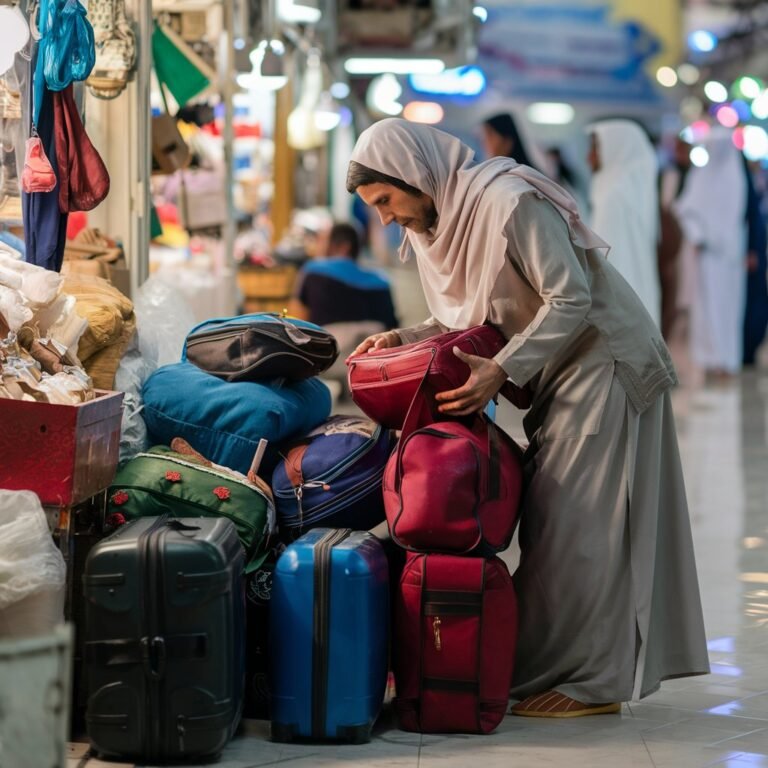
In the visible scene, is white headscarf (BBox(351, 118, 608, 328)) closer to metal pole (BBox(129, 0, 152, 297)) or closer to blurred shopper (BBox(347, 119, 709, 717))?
blurred shopper (BBox(347, 119, 709, 717))

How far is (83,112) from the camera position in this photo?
5062 millimetres

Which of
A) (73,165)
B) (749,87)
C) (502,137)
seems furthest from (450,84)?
(73,165)

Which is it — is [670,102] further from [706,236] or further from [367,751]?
[367,751]

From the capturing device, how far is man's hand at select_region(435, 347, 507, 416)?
3.75m

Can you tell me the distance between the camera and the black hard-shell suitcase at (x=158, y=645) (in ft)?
11.0

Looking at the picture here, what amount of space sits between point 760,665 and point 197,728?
6.33 feet

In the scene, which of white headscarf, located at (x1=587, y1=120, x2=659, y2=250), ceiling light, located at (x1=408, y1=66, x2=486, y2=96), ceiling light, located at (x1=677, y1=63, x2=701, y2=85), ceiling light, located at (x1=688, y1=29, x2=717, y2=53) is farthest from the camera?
ceiling light, located at (x1=677, y1=63, x2=701, y2=85)

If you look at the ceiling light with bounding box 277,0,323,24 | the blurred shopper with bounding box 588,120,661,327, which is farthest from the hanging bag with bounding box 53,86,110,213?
the blurred shopper with bounding box 588,120,661,327

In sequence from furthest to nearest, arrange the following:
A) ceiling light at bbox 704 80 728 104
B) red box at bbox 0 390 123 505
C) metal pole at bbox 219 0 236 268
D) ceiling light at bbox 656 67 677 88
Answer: ceiling light at bbox 656 67 677 88 → ceiling light at bbox 704 80 728 104 → metal pole at bbox 219 0 236 268 → red box at bbox 0 390 123 505

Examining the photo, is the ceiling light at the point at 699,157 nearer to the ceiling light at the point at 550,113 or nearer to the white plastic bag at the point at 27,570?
the ceiling light at the point at 550,113

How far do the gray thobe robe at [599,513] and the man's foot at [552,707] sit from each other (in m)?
0.03

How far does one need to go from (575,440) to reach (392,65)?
9.99m

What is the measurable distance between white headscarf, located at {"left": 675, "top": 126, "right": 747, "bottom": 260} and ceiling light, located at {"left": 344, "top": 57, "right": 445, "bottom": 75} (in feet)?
9.46

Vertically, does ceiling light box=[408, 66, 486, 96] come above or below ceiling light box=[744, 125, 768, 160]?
above
